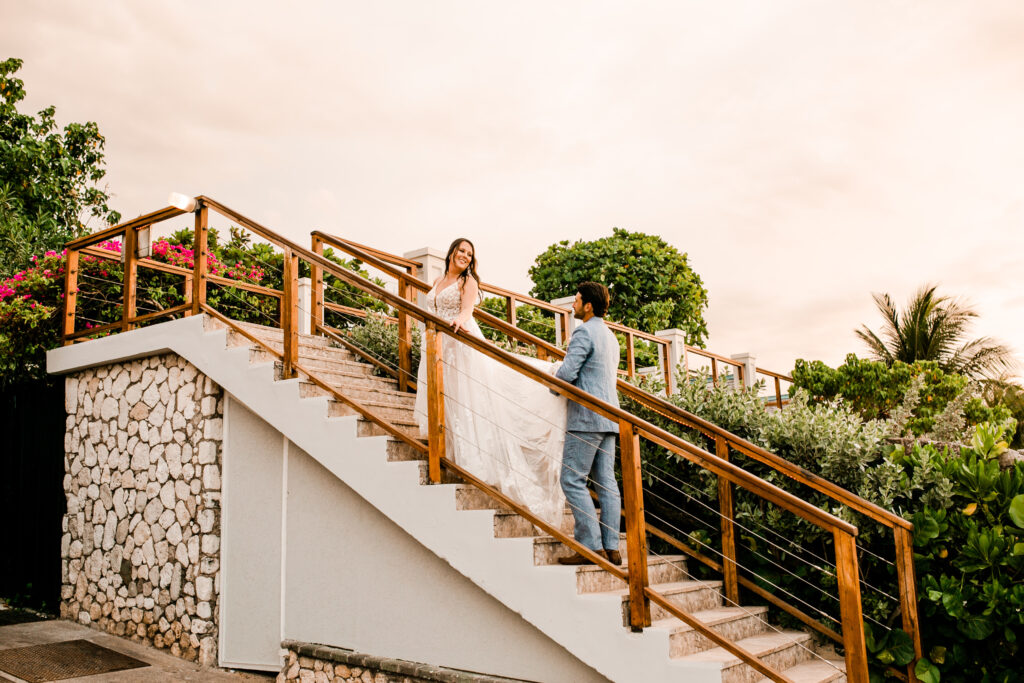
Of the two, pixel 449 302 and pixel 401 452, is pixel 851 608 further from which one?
pixel 449 302

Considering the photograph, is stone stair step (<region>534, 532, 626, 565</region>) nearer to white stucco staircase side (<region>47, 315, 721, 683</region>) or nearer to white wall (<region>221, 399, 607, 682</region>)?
white stucco staircase side (<region>47, 315, 721, 683</region>)

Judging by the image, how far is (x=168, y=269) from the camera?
8.38 m

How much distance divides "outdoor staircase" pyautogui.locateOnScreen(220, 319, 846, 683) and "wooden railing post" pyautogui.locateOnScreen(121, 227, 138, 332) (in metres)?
1.53

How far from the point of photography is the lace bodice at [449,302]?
538 centimetres

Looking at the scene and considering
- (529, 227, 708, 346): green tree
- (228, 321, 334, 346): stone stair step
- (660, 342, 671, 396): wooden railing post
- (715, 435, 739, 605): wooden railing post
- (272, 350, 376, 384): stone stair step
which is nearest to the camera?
(715, 435, 739, 605): wooden railing post

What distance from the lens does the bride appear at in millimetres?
4844

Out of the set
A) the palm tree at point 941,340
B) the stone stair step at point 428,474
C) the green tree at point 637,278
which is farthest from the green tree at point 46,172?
the palm tree at point 941,340

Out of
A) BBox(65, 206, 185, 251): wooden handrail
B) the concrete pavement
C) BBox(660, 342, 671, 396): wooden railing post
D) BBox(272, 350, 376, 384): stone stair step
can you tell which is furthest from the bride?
BBox(660, 342, 671, 396): wooden railing post

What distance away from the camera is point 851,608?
11.1 ft

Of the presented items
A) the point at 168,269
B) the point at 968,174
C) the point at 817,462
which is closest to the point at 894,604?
the point at 817,462

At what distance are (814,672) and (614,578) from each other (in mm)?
1164

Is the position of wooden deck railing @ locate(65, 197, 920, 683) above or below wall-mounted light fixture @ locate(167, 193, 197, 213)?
below

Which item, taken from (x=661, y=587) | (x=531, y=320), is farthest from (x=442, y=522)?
(x=531, y=320)

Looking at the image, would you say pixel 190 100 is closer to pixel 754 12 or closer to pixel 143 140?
pixel 143 140
